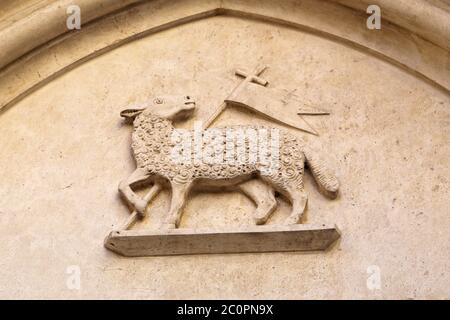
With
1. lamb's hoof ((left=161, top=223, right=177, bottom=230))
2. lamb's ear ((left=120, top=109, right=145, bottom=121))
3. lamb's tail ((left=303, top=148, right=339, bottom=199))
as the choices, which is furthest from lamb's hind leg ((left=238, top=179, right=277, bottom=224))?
lamb's ear ((left=120, top=109, right=145, bottom=121))

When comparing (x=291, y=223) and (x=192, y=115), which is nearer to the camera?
(x=291, y=223)

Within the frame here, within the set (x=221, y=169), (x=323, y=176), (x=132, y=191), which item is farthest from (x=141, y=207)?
(x=323, y=176)

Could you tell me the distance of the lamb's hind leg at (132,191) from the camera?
4004 millimetres

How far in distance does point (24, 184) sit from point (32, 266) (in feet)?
1.48

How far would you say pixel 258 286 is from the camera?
3.81m

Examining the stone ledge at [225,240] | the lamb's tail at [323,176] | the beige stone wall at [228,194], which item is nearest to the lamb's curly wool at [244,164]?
the lamb's tail at [323,176]

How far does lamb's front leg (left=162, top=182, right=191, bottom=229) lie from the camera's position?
3.94m

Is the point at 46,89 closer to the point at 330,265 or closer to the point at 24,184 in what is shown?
the point at 24,184

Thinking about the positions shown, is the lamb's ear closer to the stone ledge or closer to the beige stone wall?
the beige stone wall

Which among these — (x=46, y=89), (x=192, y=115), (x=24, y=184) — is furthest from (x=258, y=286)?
(x=46, y=89)

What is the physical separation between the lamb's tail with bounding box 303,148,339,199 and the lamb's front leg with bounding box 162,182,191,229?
56 cm

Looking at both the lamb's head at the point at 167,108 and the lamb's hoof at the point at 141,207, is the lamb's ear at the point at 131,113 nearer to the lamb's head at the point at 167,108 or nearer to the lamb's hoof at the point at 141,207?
the lamb's head at the point at 167,108

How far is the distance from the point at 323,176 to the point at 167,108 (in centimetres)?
82

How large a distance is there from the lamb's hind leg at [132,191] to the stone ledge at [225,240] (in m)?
0.14
